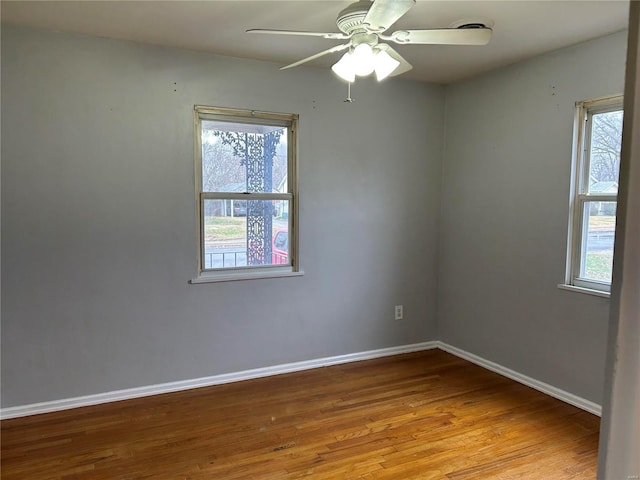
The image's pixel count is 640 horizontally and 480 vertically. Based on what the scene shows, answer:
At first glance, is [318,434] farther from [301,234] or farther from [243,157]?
[243,157]

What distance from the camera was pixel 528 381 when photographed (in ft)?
10.8

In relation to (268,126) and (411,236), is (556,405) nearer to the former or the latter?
(411,236)

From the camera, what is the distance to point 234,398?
10.0 ft

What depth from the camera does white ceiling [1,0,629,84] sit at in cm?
230

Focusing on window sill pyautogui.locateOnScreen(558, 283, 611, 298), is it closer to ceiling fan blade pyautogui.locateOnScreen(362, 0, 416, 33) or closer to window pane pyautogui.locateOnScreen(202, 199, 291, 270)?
window pane pyautogui.locateOnScreen(202, 199, 291, 270)

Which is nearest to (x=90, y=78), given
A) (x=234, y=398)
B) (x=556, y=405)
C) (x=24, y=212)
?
(x=24, y=212)

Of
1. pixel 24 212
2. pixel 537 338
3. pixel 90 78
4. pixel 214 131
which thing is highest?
pixel 90 78

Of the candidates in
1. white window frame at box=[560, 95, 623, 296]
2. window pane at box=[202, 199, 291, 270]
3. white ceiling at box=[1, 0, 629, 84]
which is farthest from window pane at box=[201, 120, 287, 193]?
white window frame at box=[560, 95, 623, 296]

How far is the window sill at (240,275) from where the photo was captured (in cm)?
319

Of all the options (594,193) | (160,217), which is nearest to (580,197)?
(594,193)

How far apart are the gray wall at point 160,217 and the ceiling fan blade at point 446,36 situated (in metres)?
1.45

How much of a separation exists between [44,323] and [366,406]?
85.0 inches

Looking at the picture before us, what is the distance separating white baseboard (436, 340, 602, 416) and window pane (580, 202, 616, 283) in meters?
0.82

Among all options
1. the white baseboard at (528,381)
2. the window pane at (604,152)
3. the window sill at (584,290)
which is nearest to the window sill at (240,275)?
the white baseboard at (528,381)
